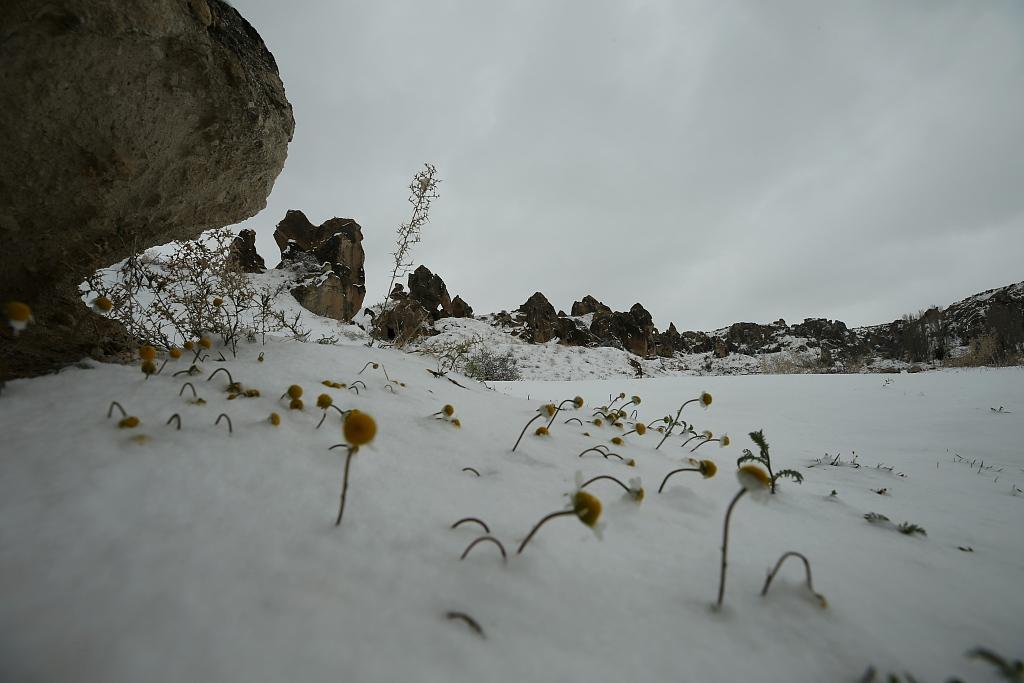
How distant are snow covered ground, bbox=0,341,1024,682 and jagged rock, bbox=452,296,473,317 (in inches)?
1170

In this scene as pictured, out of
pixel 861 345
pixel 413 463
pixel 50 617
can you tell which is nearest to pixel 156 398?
pixel 413 463

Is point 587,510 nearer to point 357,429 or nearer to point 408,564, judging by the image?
point 408,564

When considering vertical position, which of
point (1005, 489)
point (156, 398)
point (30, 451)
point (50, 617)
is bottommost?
point (1005, 489)

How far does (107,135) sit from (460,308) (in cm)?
2976

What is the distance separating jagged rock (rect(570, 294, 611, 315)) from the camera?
1521 inches

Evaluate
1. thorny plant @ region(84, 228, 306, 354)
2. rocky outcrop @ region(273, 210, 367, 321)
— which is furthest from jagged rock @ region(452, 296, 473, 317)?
thorny plant @ region(84, 228, 306, 354)

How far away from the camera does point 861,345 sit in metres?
26.6

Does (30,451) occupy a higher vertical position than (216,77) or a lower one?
lower

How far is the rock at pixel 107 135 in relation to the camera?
1618 millimetres

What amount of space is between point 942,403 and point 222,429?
19.4 feet

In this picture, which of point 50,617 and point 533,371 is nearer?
point 50,617

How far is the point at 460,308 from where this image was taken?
31.5 metres

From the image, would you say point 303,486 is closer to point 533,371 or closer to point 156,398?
point 156,398

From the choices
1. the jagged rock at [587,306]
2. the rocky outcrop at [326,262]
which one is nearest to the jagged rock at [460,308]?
the rocky outcrop at [326,262]
